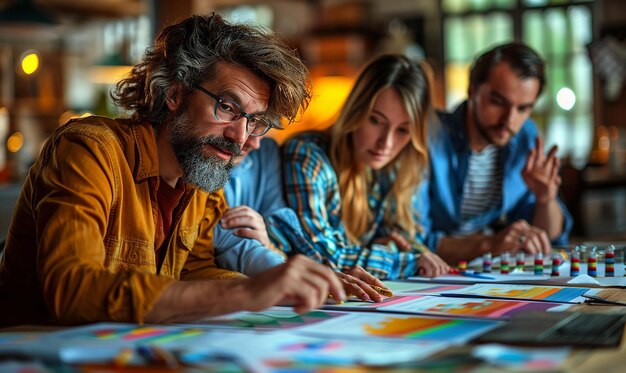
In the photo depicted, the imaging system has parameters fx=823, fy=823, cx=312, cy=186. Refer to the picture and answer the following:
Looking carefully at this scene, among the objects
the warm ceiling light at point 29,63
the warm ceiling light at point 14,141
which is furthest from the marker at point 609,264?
the warm ceiling light at point 14,141

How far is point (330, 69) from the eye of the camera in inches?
360

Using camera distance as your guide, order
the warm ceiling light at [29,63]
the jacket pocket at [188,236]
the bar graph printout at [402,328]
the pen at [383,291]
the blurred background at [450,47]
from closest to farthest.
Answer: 1. the bar graph printout at [402,328]
2. the pen at [383,291]
3. the jacket pocket at [188,236]
4. the warm ceiling light at [29,63]
5. the blurred background at [450,47]

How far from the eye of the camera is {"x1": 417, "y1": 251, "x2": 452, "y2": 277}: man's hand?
92.8 inches

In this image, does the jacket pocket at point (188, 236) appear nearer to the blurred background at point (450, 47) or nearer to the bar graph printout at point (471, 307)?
the bar graph printout at point (471, 307)

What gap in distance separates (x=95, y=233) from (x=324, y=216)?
1.11 metres

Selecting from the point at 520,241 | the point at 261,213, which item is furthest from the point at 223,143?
the point at 520,241

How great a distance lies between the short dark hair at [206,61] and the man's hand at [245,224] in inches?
13.8

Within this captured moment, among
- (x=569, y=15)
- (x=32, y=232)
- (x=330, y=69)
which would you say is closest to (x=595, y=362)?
(x=32, y=232)

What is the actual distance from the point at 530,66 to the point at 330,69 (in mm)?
6031

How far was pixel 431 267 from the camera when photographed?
2.37 meters

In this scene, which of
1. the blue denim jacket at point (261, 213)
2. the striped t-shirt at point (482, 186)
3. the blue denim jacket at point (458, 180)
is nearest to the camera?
the blue denim jacket at point (261, 213)

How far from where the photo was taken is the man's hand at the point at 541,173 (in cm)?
306

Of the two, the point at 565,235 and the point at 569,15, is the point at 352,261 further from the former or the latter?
the point at 569,15

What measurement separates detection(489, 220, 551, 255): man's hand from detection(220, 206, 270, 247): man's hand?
0.81 m
